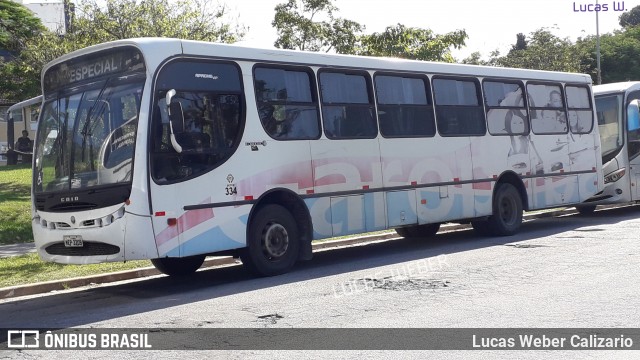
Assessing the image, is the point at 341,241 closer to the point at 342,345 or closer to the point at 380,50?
the point at 342,345

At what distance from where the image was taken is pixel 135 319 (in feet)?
28.9

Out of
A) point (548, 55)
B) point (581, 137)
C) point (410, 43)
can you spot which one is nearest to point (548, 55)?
point (548, 55)

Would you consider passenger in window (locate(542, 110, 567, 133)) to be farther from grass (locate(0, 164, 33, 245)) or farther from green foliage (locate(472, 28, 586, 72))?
green foliage (locate(472, 28, 586, 72))

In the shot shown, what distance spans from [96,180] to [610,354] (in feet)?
21.2

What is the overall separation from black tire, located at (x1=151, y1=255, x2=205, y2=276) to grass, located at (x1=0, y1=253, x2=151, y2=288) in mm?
810

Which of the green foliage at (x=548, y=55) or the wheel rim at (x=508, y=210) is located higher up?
the green foliage at (x=548, y=55)

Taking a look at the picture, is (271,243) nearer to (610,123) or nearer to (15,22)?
(15,22)

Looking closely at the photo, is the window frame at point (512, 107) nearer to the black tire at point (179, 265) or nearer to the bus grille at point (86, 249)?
the black tire at point (179, 265)

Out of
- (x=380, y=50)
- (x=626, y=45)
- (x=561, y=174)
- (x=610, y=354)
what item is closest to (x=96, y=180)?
(x=610, y=354)

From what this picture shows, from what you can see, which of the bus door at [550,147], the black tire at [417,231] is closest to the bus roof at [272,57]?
the bus door at [550,147]

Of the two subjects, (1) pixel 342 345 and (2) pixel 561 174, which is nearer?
(1) pixel 342 345

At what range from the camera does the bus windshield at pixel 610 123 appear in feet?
68.6

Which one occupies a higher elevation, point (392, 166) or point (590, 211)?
point (392, 166)

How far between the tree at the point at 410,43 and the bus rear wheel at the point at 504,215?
13.3m
